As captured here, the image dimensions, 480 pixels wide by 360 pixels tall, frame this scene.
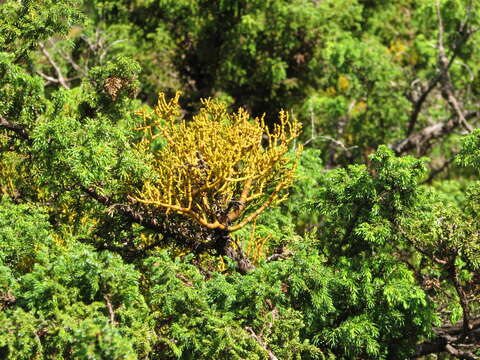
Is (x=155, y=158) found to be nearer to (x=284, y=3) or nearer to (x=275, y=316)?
(x=275, y=316)

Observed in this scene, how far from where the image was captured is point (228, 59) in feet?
51.1

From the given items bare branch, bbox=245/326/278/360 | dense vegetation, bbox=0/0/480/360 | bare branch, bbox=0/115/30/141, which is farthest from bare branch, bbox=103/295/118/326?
bare branch, bbox=0/115/30/141

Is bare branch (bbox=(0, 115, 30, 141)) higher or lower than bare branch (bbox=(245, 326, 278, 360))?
higher

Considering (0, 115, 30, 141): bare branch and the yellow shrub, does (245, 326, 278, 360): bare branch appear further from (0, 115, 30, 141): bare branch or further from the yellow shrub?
(0, 115, 30, 141): bare branch

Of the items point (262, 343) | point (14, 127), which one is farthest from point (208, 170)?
point (14, 127)

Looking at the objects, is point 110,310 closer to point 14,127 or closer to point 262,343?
point 262,343

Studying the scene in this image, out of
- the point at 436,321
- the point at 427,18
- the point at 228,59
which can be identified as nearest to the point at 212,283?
the point at 436,321

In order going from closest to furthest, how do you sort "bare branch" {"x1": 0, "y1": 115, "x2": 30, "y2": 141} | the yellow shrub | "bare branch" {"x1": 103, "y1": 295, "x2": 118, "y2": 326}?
"bare branch" {"x1": 103, "y1": 295, "x2": 118, "y2": 326}, the yellow shrub, "bare branch" {"x1": 0, "y1": 115, "x2": 30, "y2": 141}

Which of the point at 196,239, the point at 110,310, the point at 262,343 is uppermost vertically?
the point at 110,310

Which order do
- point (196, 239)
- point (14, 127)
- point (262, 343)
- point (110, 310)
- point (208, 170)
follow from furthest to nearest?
point (196, 239) → point (14, 127) → point (208, 170) → point (262, 343) → point (110, 310)

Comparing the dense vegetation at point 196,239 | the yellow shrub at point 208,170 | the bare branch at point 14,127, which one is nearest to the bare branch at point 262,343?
the dense vegetation at point 196,239

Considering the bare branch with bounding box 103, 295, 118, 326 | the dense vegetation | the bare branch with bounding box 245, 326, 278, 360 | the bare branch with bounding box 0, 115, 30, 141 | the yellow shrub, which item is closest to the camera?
the bare branch with bounding box 103, 295, 118, 326

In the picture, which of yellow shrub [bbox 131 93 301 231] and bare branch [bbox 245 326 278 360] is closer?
bare branch [bbox 245 326 278 360]

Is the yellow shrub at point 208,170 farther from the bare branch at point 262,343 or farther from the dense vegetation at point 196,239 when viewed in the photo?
the bare branch at point 262,343
